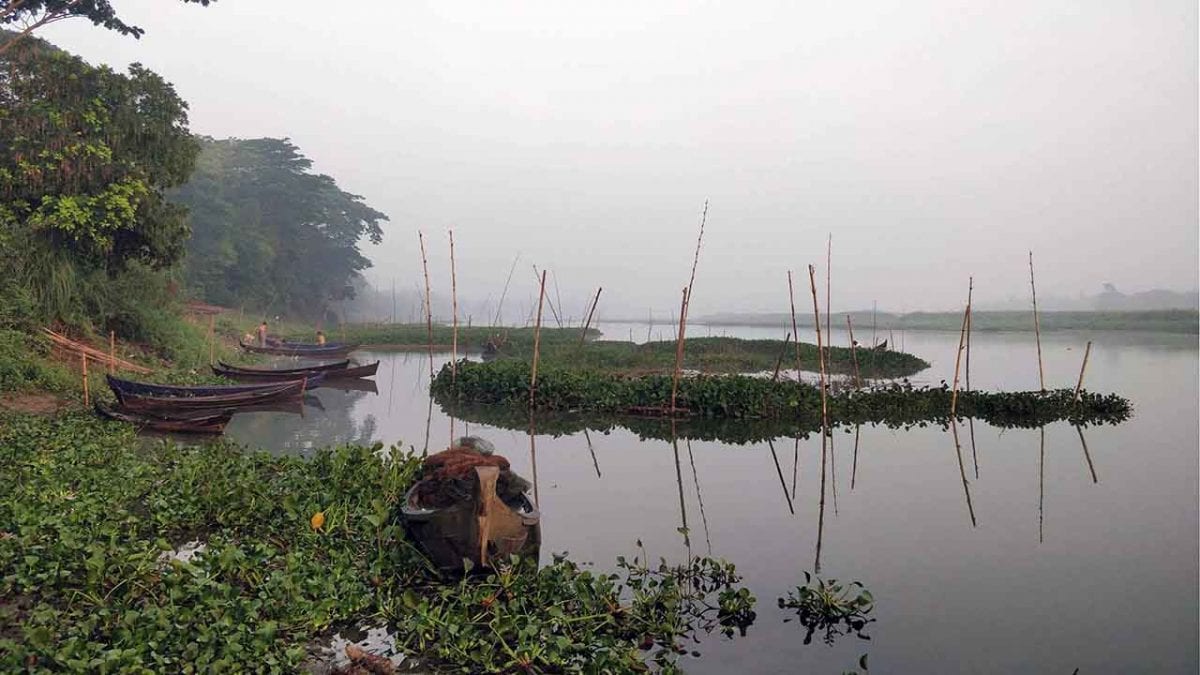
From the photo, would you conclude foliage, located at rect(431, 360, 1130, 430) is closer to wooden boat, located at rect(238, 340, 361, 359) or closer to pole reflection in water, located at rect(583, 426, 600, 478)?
pole reflection in water, located at rect(583, 426, 600, 478)

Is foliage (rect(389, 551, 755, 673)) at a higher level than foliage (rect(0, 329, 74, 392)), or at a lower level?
lower

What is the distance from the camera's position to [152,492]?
297 inches

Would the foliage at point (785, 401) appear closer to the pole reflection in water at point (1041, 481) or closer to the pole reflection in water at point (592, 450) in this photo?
the pole reflection in water at point (1041, 481)

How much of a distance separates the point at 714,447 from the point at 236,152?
50096mm

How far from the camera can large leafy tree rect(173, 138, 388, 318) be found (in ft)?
131

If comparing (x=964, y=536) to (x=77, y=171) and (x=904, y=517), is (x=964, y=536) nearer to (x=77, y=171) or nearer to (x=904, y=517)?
(x=904, y=517)

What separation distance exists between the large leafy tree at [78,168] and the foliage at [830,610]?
648 inches

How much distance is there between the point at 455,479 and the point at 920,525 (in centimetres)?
576

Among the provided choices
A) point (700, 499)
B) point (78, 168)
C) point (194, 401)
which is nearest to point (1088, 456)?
point (700, 499)

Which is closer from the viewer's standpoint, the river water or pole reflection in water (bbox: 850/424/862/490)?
the river water

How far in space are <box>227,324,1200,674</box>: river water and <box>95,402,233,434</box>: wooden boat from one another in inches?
32.4

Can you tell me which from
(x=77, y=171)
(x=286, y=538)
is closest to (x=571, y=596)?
(x=286, y=538)

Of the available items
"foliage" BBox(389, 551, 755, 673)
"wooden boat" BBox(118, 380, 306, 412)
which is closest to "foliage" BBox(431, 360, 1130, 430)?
"wooden boat" BBox(118, 380, 306, 412)

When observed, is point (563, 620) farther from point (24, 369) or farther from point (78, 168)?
point (78, 168)
